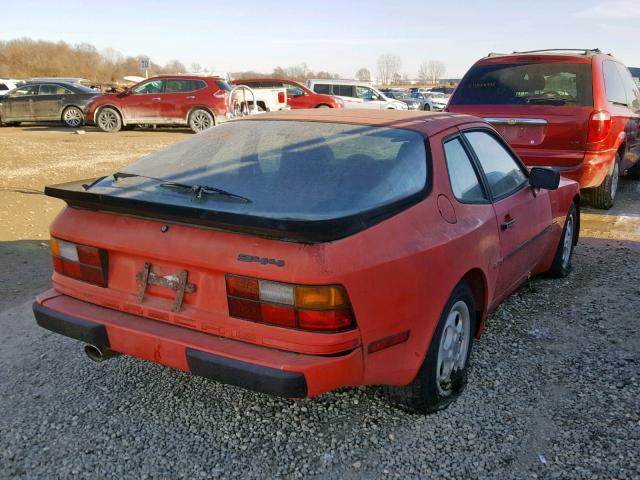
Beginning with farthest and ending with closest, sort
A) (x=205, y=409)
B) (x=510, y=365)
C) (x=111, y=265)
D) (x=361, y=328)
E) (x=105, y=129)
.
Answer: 1. (x=105, y=129)
2. (x=510, y=365)
3. (x=205, y=409)
4. (x=111, y=265)
5. (x=361, y=328)

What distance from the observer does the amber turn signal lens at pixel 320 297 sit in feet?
7.30

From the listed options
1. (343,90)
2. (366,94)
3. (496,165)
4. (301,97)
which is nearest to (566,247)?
(496,165)

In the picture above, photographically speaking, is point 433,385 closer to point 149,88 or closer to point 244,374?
point 244,374

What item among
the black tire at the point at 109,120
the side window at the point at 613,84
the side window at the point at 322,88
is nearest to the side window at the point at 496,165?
the side window at the point at 613,84

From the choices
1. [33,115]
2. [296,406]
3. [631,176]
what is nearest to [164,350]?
[296,406]

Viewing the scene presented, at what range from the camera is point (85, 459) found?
8.38 feet

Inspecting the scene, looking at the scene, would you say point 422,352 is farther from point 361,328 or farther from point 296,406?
point 296,406

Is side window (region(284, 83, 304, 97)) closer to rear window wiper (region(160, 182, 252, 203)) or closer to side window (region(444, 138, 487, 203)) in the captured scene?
side window (region(444, 138, 487, 203))

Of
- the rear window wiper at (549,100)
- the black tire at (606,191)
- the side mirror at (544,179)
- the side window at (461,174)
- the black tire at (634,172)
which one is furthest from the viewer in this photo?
the black tire at (634,172)

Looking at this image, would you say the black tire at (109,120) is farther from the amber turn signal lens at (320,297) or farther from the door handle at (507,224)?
the amber turn signal lens at (320,297)

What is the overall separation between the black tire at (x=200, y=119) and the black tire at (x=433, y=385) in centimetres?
1434

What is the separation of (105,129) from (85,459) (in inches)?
632

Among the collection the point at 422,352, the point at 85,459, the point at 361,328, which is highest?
the point at 361,328

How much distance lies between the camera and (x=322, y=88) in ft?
72.8
